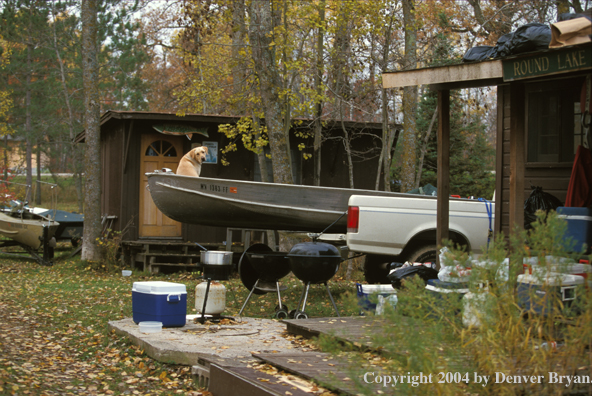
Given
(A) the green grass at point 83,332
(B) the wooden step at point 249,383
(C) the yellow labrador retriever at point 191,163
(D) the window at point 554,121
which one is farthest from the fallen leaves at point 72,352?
(D) the window at point 554,121

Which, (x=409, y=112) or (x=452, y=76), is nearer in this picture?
(x=452, y=76)

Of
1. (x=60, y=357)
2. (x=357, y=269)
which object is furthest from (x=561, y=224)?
(x=357, y=269)

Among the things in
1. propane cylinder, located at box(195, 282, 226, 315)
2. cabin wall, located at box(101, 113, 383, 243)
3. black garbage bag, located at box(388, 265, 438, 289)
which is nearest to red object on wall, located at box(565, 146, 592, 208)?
black garbage bag, located at box(388, 265, 438, 289)

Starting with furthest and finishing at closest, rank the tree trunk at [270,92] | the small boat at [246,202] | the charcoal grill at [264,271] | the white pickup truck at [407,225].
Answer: the tree trunk at [270,92]
the small boat at [246,202]
the white pickup truck at [407,225]
the charcoal grill at [264,271]

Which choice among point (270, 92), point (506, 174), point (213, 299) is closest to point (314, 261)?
point (213, 299)

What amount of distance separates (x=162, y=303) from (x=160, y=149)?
871cm

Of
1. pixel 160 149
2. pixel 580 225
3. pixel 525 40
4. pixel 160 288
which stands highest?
pixel 525 40

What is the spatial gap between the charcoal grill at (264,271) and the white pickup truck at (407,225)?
1252 mm

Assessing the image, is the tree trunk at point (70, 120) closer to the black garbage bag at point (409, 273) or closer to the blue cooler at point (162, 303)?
the blue cooler at point (162, 303)

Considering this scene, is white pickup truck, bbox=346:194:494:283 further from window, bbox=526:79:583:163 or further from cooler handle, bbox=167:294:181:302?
cooler handle, bbox=167:294:181:302

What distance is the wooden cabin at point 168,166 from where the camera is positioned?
45.2 ft

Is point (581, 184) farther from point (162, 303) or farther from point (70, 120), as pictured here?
point (70, 120)

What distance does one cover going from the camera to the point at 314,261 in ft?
22.5

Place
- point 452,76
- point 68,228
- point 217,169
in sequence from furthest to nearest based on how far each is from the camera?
point 68,228, point 217,169, point 452,76
